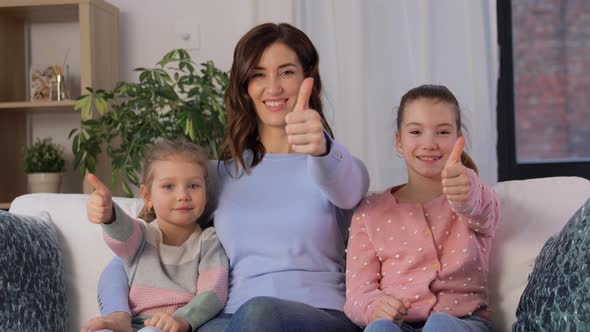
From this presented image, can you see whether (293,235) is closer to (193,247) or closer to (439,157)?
(193,247)

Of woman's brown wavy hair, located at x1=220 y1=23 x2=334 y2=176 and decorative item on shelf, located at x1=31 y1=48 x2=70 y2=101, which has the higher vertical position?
decorative item on shelf, located at x1=31 y1=48 x2=70 y2=101

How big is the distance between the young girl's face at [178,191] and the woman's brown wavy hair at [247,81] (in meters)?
0.12

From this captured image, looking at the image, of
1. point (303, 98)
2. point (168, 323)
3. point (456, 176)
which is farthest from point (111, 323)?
point (456, 176)

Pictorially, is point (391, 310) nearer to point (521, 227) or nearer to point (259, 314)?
point (259, 314)

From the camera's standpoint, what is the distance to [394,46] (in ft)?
10.6

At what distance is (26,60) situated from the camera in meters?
3.46

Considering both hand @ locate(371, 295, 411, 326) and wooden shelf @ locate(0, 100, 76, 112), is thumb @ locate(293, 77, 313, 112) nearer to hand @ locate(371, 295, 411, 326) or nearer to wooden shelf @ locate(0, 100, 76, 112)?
hand @ locate(371, 295, 411, 326)

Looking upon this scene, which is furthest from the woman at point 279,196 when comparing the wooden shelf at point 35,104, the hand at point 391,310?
the wooden shelf at point 35,104

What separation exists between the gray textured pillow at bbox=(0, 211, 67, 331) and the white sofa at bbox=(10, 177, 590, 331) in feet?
0.21

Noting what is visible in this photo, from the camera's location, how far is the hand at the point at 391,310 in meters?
1.57

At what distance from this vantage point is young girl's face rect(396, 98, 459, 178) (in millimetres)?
1775

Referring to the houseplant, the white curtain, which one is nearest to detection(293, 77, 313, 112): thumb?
the houseplant

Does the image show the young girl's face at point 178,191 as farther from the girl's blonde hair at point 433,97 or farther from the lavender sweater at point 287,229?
the girl's blonde hair at point 433,97

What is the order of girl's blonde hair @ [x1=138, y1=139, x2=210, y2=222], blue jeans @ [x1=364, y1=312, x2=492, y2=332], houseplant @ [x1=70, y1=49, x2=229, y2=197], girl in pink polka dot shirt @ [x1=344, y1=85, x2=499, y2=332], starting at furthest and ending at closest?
houseplant @ [x1=70, y1=49, x2=229, y2=197], girl's blonde hair @ [x1=138, y1=139, x2=210, y2=222], girl in pink polka dot shirt @ [x1=344, y1=85, x2=499, y2=332], blue jeans @ [x1=364, y1=312, x2=492, y2=332]
